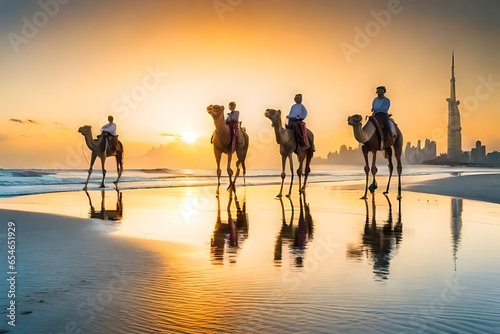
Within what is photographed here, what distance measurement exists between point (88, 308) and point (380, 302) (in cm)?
230

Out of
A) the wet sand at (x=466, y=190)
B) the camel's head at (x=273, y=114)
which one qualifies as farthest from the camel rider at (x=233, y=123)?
the wet sand at (x=466, y=190)

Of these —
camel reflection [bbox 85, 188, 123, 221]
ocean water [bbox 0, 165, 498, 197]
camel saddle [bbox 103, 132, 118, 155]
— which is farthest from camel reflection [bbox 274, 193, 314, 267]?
camel saddle [bbox 103, 132, 118, 155]

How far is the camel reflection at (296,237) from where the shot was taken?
6572mm

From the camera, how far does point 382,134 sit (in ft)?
58.5

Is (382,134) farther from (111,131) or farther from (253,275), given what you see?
(253,275)

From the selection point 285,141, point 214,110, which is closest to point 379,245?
→ point 285,141

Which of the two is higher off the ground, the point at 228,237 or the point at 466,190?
the point at 466,190

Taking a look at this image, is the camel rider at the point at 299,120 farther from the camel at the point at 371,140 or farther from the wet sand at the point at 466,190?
the wet sand at the point at 466,190

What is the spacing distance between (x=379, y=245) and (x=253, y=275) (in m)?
2.80

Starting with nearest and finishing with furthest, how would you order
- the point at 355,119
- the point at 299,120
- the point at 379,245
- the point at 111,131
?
the point at 379,245
the point at 355,119
the point at 299,120
the point at 111,131

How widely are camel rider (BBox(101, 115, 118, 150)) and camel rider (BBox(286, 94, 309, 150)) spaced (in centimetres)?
983

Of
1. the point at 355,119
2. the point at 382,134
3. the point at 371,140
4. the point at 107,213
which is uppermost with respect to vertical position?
the point at 355,119

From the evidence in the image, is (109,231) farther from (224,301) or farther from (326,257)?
(224,301)

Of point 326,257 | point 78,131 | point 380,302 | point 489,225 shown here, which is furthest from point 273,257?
point 78,131
